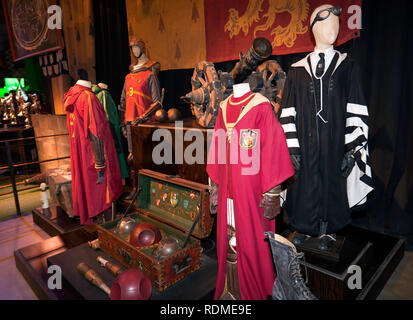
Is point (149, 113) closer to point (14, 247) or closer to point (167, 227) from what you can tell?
point (167, 227)

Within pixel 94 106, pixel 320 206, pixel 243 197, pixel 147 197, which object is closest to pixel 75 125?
pixel 94 106

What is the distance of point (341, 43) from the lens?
8.00ft

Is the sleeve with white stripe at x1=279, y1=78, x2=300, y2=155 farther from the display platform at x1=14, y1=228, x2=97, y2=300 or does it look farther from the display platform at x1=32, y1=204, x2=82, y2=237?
the display platform at x1=32, y1=204, x2=82, y2=237

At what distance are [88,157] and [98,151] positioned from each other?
17 cm

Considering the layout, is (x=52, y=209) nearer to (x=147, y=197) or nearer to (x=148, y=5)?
(x=147, y=197)

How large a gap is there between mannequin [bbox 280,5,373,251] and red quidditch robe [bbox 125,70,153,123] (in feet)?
6.49

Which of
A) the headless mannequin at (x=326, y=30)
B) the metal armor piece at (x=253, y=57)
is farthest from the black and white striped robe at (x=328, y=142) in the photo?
the metal armor piece at (x=253, y=57)

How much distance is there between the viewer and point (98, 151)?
9.52 ft

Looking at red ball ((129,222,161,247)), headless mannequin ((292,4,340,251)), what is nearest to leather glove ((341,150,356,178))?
headless mannequin ((292,4,340,251))

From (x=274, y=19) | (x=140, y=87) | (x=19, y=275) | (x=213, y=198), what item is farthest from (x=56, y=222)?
(x=274, y=19)

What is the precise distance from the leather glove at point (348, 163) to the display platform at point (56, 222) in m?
2.76

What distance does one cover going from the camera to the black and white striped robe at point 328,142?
182 centimetres

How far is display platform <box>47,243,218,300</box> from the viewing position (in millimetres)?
1947

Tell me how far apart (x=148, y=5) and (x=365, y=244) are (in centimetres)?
401
